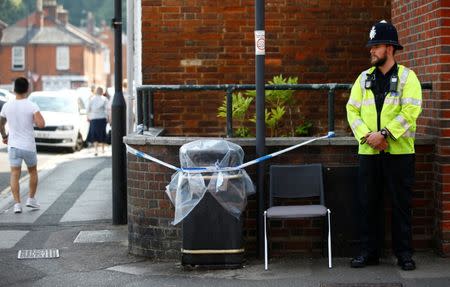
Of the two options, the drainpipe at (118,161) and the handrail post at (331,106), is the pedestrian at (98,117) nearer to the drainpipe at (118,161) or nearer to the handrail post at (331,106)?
the drainpipe at (118,161)

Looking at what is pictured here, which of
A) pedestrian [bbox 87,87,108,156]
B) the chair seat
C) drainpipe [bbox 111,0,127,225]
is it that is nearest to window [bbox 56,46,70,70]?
pedestrian [bbox 87,87,108,156]

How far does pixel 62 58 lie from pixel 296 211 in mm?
85185

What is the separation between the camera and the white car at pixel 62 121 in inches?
958

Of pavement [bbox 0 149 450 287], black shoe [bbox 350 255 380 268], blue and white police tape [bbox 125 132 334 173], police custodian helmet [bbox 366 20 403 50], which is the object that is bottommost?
pavement [bbox 0 149 450 287]

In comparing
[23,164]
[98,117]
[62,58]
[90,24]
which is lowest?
[23,164]

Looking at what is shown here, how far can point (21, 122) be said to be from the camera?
12.6 meters

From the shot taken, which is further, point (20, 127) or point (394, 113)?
point (20, 127)

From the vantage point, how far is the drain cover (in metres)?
9.50

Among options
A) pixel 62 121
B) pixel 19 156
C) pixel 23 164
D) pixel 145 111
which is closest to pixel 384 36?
pixel 145 111

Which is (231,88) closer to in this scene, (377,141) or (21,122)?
(377,141)

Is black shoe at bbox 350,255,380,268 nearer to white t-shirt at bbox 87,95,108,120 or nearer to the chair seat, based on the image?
the chair seat

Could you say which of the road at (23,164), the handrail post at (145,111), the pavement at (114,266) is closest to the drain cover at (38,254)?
the pavement at (114,266)

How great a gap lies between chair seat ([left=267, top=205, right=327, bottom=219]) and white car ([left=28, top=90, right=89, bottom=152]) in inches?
651

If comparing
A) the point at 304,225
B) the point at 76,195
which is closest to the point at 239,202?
the point at 304,225
